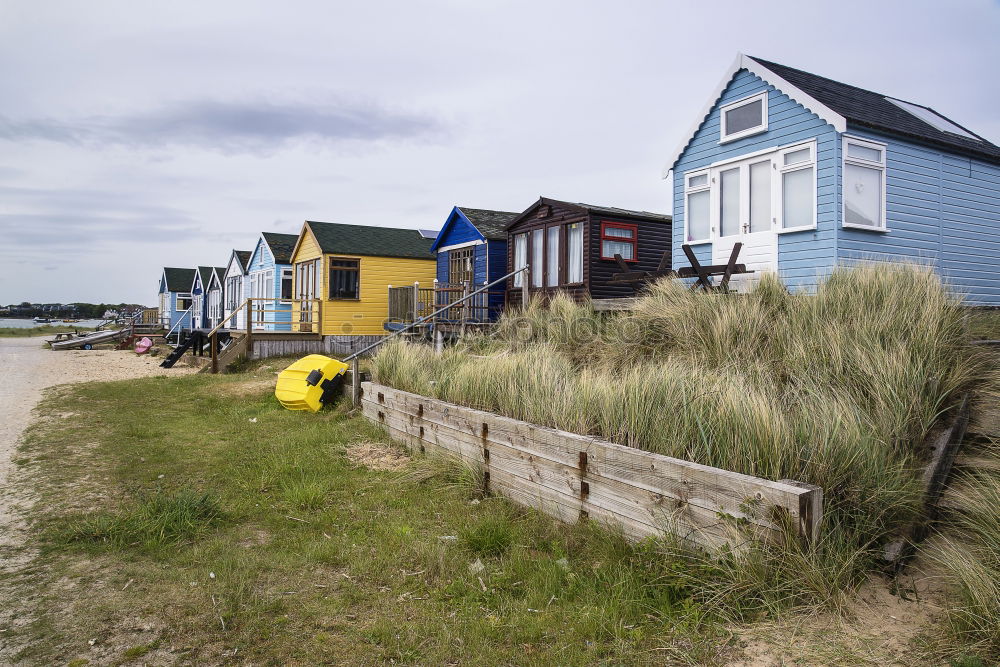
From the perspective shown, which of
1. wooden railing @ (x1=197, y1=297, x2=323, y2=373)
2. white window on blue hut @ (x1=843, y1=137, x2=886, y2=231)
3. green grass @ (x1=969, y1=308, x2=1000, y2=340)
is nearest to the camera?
green grass @ (x1=969, y1=308, x2=1000, y2=340)

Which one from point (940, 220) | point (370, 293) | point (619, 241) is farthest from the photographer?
point (370, 293)

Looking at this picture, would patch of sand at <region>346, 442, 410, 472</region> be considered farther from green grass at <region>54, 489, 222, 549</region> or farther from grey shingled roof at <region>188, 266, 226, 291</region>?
grey shingled roof at <region>188, 266, 226, 291</region>

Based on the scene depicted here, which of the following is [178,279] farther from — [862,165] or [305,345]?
[862,165]

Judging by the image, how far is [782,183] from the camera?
11523 millimetres

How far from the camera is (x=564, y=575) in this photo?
12.9 feet

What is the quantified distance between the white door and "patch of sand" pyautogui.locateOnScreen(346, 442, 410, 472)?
7.11 meters

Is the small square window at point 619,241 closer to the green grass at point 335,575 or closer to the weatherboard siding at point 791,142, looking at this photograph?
the weatherboard siding at point 791,142

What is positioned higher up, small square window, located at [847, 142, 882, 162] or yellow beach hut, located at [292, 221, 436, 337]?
small square window, located at [847, 142, 882, 162]

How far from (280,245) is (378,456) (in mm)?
23377

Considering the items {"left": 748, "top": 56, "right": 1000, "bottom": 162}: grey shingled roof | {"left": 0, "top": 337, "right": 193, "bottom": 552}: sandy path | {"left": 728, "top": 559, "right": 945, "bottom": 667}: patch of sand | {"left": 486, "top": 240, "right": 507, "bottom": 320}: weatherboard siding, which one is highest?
{"left": 748, "top": 56, "right": 1000, "bottom": 162}: grey shingled roof

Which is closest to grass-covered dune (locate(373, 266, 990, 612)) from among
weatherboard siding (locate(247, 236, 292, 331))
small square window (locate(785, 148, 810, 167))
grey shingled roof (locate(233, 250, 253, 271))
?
small square window (locate(785, 148, 810, 167))

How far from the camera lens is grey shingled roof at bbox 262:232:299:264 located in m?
27.5

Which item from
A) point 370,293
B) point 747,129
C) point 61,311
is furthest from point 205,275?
point 61,311

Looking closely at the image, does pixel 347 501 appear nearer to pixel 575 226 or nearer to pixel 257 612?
pixel 257 612
